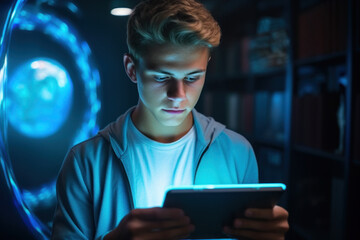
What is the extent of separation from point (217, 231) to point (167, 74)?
1.49ft

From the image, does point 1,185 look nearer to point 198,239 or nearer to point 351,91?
point 198,239

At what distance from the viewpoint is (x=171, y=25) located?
2.92 feet

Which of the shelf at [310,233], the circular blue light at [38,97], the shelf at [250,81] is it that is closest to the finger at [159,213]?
the circular blue light at [38,97]

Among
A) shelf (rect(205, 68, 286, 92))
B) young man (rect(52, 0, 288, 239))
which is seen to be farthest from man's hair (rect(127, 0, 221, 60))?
shelf (rect(205, 68, 286, 92))

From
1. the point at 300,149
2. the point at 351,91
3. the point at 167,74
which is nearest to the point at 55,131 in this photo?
the point at 167,74

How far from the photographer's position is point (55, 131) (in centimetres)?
133

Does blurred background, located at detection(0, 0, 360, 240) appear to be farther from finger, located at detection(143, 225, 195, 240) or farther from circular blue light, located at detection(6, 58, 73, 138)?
finger, located at detection(143, 225, 195, 240)

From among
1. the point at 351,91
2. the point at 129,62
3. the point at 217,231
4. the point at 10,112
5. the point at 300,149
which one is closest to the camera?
the point at 217,231

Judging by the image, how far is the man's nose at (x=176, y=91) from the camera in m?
0.92

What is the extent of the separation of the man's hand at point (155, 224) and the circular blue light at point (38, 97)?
2.21ft

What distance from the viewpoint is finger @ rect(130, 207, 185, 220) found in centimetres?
79

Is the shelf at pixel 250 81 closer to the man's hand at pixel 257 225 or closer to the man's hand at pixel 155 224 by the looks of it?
the man's hand at pixel 257 225

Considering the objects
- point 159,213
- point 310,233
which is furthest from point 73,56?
point 310,233

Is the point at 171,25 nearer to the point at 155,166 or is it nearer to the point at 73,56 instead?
the point at 155,166
